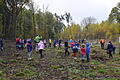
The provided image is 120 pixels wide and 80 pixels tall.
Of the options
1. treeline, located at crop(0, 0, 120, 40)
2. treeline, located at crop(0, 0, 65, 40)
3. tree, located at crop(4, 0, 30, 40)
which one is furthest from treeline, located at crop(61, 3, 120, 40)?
tree, located at crop(4, 0, 30, 40)

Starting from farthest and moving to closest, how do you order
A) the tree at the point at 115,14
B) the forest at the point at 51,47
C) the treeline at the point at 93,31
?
1. the treeline at the point at 93,31
2. the tree at the point at 115,14
3. the forest at the point at 51,47

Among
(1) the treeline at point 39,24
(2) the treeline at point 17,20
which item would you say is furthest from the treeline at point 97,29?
(2) the treeline at point 17,20

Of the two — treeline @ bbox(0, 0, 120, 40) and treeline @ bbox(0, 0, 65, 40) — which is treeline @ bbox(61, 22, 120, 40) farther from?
→ treeline @ bbox(0, 0, 65, 40)

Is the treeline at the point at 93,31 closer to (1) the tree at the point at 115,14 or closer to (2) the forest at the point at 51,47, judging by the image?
(2) the forest at the point at 51,47

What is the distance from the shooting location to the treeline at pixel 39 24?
193 ft

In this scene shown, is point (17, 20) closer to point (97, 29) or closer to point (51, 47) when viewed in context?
point (51, 47)

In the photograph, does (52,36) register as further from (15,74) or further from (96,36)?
(15,74)

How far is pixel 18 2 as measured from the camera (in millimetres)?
57531

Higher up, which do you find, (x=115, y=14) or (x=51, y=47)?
(x=115, y=14)

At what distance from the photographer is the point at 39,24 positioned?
274ft

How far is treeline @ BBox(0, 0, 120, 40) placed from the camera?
58906 millimetres

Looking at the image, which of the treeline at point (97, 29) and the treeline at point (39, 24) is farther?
the treeline at point (97, 29)

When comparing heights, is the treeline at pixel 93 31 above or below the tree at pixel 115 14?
below

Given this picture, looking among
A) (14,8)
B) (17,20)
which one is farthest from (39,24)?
(14,8)
